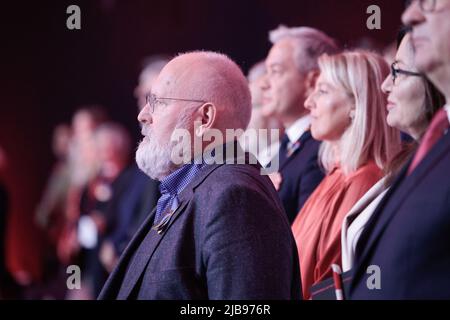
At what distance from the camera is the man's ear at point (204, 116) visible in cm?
258

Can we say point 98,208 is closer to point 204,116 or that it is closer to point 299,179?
point 299,179

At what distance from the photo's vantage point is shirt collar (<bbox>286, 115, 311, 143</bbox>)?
373cm

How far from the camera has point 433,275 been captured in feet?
6.47

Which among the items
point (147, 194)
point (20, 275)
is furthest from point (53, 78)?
point (147, 194)

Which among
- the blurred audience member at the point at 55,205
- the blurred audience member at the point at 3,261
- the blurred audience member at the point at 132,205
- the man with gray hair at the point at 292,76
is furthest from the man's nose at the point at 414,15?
the blurred audience member at the point at 55,205

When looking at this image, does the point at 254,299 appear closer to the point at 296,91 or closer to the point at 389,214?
the point at 389,214

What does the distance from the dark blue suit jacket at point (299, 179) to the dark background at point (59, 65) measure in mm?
2496

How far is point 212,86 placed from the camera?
2.61 m

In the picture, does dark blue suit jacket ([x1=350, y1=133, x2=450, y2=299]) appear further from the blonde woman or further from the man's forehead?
the man's forehead

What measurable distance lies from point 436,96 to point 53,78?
5.22 m

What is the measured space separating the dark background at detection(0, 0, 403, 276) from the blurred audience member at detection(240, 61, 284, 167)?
1573 millimetres

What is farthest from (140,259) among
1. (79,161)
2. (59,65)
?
(59,65)

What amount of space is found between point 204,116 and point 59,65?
467cm

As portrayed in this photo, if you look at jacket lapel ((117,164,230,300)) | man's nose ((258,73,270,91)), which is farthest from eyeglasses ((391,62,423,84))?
man's nose ((258,73,270,91))
